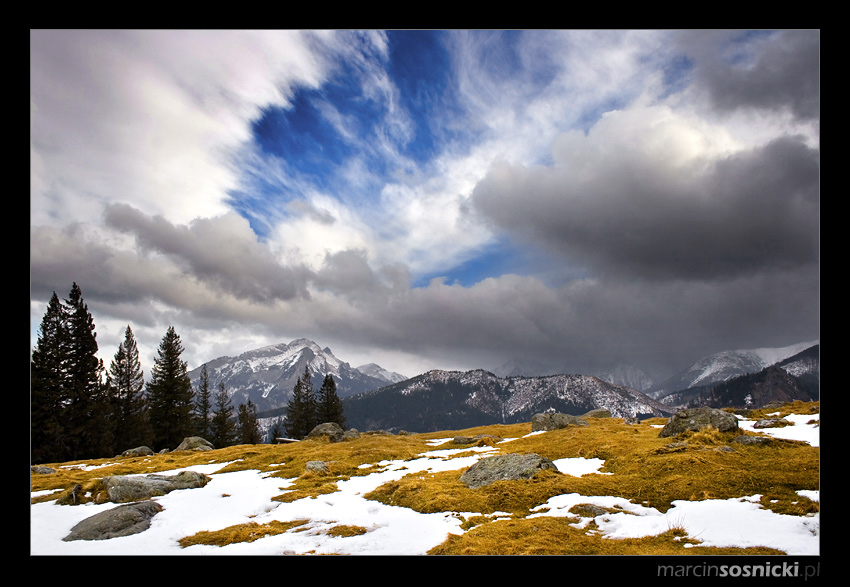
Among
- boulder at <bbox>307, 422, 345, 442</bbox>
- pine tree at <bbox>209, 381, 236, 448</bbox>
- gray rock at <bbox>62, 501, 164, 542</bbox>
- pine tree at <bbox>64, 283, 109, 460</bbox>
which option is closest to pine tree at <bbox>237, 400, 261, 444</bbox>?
pine tree at <bbox>209, 381, 236, 448</bbox>

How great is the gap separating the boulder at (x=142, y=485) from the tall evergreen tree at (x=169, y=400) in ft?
185

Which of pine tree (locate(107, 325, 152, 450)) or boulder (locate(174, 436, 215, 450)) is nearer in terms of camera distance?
boulder (locate(174, 436, 215, 450))

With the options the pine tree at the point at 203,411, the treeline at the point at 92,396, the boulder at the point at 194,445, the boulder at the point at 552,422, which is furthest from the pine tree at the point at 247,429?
the boulder at the point at 552,422

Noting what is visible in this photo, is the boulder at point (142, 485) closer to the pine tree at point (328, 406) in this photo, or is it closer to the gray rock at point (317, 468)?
the gray rock at point (317, 468)

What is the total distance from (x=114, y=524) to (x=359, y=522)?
9.41 meters

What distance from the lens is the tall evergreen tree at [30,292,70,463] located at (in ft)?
159

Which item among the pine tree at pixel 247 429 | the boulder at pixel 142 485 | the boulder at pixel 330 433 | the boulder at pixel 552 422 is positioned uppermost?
the boulder at pixel 142 485

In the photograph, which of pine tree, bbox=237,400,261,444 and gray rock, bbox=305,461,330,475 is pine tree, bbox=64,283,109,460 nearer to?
pine tree, bbox=237,400,261,444

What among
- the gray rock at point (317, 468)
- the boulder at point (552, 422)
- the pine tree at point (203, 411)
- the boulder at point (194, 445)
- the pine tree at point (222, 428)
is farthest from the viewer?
the pine tree at point (222, 428)

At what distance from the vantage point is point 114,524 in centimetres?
1354

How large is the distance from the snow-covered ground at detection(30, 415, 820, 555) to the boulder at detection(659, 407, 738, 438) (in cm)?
245

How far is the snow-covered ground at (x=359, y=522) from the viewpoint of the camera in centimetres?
944

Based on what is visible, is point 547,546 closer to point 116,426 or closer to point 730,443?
point 730,443

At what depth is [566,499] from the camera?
538 inches
